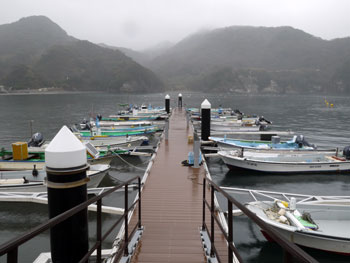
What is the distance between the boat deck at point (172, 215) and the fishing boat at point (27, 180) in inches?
102

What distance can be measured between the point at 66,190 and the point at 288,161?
15543 millimetres

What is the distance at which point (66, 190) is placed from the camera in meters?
2.77

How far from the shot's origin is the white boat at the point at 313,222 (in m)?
7.00

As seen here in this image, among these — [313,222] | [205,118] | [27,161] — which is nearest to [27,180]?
[27,161]

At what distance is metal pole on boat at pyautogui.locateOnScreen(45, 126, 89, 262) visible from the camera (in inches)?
108

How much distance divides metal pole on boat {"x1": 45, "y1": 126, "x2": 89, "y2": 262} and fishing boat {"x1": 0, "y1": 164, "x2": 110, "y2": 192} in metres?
8.39

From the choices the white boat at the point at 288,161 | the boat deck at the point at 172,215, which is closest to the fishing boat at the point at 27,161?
the boat deck at the point at 172,215

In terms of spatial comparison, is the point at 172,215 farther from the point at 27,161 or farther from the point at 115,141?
the point at 115,141

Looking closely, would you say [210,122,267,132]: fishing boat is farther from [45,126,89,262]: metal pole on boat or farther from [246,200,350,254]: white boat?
[45,126,89,262]: metal pole on boat

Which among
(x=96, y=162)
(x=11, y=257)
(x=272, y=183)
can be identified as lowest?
(x=272, y=183)

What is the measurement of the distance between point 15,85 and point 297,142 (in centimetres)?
17349

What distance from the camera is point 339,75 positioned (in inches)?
7003

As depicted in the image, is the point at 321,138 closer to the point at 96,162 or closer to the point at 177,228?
the point at 96,162

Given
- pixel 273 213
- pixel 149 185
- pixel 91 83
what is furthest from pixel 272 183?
pixel 91 83
